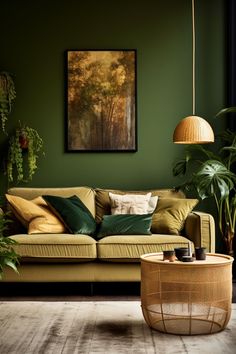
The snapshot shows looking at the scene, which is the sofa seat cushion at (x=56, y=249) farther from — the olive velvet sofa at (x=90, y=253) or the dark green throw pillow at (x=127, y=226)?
the dark green throw pillow at (x=127, y=226)

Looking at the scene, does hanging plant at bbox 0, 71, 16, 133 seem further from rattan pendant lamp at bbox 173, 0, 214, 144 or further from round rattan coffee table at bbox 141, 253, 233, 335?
round rattan coffee table at bbox 141, 253, 233, 335

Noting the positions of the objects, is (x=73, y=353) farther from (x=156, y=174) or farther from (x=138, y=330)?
(x=156, y=174)

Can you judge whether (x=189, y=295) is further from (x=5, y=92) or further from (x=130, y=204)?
(x=5, y=92)

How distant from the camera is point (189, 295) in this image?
345 cm

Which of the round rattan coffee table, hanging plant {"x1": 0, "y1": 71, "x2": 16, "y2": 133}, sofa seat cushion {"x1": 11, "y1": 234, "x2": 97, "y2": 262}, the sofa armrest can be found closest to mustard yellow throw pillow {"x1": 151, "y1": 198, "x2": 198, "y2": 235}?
the sofa armrest

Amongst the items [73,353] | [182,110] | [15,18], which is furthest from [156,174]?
[73,353]

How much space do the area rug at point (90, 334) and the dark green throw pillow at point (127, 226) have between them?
88cm

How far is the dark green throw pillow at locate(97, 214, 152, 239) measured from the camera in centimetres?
504

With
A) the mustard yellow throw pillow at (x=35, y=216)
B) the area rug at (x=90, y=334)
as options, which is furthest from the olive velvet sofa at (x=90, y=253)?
the area rug at (x=90, y=334)

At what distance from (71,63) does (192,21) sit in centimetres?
127

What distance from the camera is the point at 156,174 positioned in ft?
19.9

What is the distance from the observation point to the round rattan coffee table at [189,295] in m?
3.44

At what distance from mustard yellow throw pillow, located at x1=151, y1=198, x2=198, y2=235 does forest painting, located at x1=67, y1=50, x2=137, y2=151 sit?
95 cm

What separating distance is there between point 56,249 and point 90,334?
4.50ft
